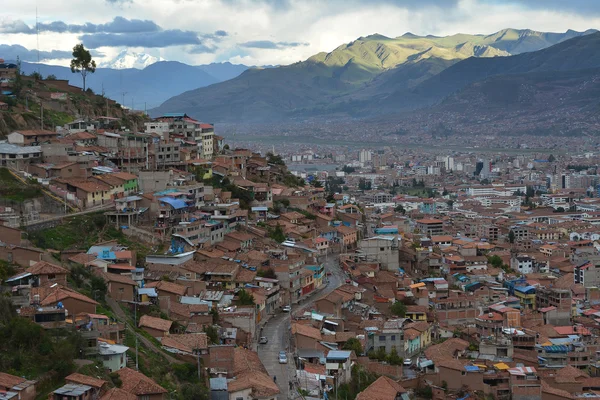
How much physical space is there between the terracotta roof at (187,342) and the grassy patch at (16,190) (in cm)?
601

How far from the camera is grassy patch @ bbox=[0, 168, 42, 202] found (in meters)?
20.8

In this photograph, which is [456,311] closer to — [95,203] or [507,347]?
[507,347]

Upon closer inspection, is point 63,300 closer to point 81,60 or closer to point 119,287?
point 119,287

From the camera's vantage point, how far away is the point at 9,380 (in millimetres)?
12523

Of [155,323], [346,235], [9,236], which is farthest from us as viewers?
[346,235]

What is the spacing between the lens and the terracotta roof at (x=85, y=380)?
12938 millimetres

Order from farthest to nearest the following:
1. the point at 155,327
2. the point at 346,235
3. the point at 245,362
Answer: the point at 346,235 < the point at 155,327 < the point at 245,362

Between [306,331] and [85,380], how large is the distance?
6.16 metres

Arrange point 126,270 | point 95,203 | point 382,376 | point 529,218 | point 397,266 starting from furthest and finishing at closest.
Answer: point 529,218 < point 397,266 < point 95,203 < point 126,270 < point 382,376

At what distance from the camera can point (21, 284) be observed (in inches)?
633

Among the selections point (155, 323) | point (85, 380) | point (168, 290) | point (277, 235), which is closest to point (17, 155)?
point (168, 290)

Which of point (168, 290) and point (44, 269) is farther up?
point (44, 269)

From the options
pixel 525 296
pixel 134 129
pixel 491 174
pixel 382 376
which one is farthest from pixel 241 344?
pixel 491 174

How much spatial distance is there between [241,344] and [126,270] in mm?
2736
